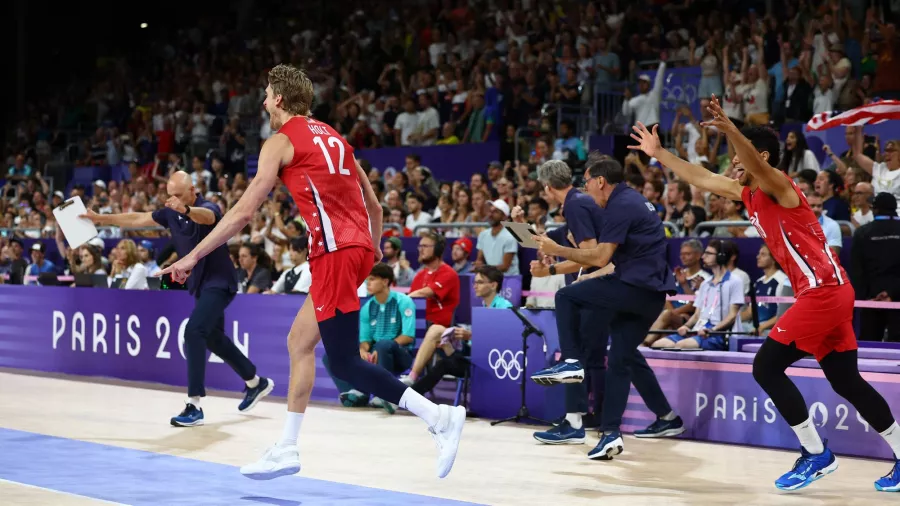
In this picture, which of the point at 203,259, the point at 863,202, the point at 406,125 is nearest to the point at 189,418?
the point at 203,259

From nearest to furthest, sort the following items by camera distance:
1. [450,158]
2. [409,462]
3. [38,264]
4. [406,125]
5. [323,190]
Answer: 1. [323,190]
2. [409,462]
3. [450,158]
4. [38,264]
5. [406,125]

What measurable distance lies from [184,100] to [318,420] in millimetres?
17652

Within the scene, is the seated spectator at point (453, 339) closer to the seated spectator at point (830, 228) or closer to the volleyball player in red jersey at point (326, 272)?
the seated spectator at point (830, 228)

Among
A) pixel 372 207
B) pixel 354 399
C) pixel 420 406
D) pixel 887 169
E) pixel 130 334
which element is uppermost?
pixel 887 169

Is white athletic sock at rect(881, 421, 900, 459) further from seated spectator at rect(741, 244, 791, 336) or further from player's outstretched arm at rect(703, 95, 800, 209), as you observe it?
seated spectator at rect(741, 244, 791, 336)

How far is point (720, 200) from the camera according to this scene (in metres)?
12.8

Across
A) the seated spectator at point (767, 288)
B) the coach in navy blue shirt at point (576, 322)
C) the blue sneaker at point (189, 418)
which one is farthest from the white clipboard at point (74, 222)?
the seated spectator at point (767, 288)

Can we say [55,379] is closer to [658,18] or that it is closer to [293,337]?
[293,337]

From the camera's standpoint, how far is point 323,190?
6445 mm

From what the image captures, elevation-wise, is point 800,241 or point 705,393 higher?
point 800,241

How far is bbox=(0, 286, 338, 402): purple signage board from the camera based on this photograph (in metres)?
12.4

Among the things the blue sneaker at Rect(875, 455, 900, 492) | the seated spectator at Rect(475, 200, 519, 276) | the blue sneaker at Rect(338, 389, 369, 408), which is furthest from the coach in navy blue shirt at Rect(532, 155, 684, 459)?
the seated spectator at Rect(475, 200, 519, 276)

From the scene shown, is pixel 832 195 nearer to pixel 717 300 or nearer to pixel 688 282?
pixel 688 282

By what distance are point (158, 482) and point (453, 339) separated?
449 centimetres
